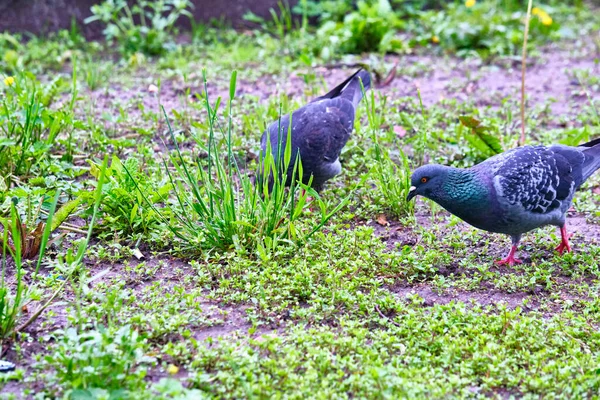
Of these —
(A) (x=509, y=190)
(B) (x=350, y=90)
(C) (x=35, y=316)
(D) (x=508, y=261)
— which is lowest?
(D) (x=508, y=261)

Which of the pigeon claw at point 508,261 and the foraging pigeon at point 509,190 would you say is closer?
the foraging pigeon at point 509,190

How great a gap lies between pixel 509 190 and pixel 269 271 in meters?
1.47

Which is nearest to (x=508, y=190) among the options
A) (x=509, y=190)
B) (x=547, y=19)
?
(x=509, y=190)

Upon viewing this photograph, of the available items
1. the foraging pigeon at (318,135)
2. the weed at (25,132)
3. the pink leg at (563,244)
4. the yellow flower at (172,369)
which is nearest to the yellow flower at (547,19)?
the foraging pigeon at (318,135)

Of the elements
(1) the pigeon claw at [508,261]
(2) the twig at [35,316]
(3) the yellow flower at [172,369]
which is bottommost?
(1) the pigeon claw at [508,261]

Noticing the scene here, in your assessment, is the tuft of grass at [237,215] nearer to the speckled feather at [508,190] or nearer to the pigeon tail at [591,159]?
the speckled feather at [508,190]

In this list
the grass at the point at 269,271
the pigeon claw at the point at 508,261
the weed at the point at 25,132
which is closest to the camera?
the grass at the point at 269,271

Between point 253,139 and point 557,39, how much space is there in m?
4.64

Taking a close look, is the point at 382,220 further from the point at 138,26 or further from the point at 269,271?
the point at 138,26

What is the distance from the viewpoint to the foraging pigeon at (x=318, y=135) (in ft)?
15.8

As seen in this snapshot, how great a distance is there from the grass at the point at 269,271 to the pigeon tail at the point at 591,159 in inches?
17.9

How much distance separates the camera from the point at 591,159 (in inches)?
177

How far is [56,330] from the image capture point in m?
3.31

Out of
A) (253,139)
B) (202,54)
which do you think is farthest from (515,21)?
(253,139)
